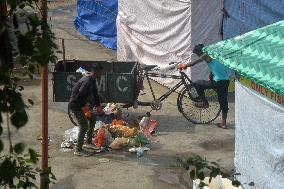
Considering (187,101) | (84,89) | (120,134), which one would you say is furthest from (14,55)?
(187,101)

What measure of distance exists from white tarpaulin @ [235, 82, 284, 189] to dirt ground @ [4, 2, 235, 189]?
1413 mm

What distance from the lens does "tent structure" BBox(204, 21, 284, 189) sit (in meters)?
6.43

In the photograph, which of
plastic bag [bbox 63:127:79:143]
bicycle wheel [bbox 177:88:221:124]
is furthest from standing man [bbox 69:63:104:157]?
bicycle wheel [bbox 177:88:221:124]

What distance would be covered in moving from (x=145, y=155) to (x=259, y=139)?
3.11m

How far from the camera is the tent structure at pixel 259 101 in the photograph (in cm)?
643

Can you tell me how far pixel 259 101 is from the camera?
7059 mm

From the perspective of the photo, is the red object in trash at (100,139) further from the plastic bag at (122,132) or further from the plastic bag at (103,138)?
the plastic bag at (122,132)

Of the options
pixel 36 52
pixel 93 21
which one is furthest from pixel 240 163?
pixel 93 21

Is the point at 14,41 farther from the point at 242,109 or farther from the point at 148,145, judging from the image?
the point at 148,145

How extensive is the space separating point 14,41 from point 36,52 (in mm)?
85

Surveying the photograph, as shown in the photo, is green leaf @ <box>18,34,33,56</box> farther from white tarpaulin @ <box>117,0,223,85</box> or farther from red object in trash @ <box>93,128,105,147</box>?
white tarpaulin @ <box>117,0,223,85</box>

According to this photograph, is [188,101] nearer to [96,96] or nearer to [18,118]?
[96,96]

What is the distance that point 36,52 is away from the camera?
6.03 ft

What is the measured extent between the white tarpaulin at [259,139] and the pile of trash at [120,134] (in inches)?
99.7
